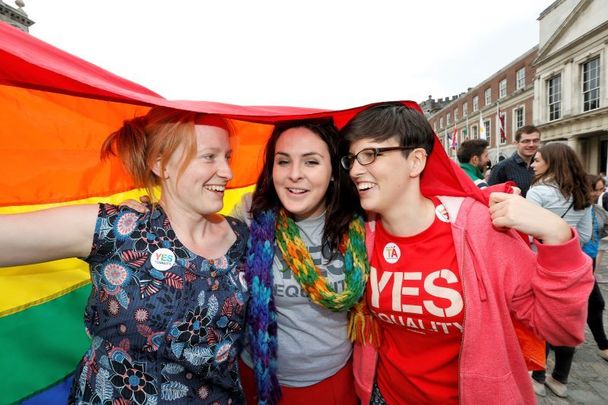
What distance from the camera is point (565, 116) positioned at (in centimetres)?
2033

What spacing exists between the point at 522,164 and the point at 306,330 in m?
4.75

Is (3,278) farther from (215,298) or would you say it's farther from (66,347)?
(215,298)

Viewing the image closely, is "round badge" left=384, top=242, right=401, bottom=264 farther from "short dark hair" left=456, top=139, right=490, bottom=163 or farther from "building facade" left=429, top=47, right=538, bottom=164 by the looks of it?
"building facade" left=429, top=47, right=538, bottom=164

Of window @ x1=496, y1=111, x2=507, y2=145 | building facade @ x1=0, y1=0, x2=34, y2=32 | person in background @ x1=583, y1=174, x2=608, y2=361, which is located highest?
building facade @ x1=0, y1=0, x2=34, y2=32

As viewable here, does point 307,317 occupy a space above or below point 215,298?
below

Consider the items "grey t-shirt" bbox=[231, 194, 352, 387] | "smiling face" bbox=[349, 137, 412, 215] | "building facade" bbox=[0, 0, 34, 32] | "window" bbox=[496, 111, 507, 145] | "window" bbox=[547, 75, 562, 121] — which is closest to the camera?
"smiling face" bbox=[349, 137, 412, 215]

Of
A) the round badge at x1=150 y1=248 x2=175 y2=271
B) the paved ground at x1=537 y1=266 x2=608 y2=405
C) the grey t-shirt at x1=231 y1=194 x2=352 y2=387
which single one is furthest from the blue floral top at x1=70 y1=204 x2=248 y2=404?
the paved ground at x1=537 y1=266 x2=608 y2=405

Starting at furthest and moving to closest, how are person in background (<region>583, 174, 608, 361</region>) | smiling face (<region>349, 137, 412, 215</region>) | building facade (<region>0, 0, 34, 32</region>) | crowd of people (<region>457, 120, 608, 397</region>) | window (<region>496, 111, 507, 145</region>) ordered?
window (<region>496, 111, 507, 145</region>) < building facade (<region>0, 0, 34, 32</region>) < person in background (<region>583, 174, 608, 361</region>) < crowd of people (<region>457, 120, 608, 397</region>) < smiling face (<region>349, 137, 412, 215</region>)

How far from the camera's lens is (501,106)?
31016 millimetres

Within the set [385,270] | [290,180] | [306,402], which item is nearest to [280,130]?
[290,180]

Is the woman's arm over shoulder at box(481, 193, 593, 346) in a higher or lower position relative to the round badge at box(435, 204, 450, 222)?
lower

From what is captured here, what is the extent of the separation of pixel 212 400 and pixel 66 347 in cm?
93

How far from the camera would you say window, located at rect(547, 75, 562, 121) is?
21719mm

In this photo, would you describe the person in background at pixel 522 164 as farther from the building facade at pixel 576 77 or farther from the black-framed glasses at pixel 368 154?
the building facade at pixel 576 77
